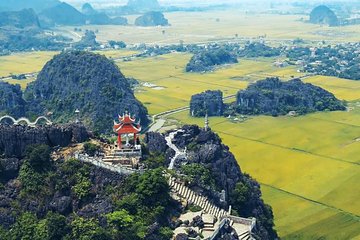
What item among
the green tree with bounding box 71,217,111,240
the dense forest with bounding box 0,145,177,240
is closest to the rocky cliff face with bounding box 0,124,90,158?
the dense forest with bounding box 0,145,177,240

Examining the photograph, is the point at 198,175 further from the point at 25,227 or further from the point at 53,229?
the point at 25,227

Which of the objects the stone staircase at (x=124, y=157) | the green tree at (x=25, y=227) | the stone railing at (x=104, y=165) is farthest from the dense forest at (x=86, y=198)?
the stone staircase at (x=124, y=157)

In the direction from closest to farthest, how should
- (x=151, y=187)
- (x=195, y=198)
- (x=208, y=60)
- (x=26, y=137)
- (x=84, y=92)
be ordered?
(x=151, y=187) < (x=195, y=198) < (x=26, y=137) < (x=84, y=92) < (x=208, y=60)

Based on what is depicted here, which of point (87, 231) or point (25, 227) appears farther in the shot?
point (25, 227)

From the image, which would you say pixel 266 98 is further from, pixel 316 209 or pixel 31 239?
pixel 31 239

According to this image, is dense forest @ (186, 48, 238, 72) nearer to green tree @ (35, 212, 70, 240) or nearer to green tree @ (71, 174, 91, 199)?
green tree @ (71, 174, 91, 199)

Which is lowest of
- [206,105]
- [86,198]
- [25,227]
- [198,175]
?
[206,105]

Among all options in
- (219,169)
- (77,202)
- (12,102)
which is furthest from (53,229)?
(12,102)

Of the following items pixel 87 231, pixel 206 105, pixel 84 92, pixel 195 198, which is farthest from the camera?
pixel 206 105
